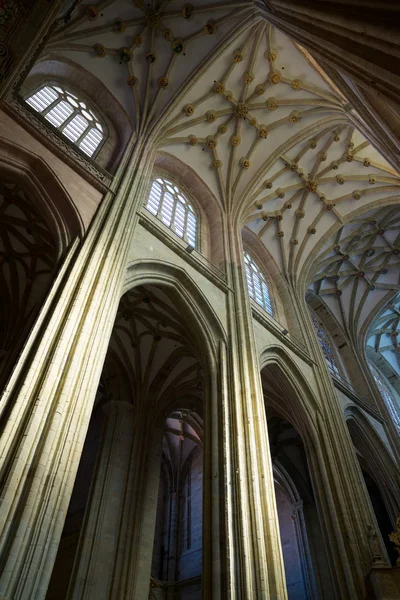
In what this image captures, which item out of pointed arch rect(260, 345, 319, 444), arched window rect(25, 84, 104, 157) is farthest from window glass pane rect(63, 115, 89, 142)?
pointed arch rect(260, 345, 319, 444)

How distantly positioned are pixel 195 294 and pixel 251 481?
14.1 feet

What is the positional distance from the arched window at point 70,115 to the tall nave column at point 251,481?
19.3 feet

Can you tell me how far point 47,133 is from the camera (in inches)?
328

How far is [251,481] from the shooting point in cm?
639

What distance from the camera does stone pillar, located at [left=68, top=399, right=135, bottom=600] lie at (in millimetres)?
8508

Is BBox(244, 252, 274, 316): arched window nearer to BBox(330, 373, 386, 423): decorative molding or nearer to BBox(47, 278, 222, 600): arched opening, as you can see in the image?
BBox(47, 278, 222, 600): arched opening

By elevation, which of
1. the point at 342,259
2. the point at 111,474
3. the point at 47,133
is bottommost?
the point at 111,474

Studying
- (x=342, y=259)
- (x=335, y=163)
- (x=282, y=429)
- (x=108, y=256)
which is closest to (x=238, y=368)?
(x=108, y=256)

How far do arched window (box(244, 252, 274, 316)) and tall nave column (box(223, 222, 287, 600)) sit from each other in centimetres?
377

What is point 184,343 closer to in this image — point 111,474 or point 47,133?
point 111,474

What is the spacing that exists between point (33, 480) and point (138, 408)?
8.24 m

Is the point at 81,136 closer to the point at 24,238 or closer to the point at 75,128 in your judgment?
the point at 75,128

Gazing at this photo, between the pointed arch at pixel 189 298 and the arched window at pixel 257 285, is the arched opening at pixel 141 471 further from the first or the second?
the arched window at pixel 257 285

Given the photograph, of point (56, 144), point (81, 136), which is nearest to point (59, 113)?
point (81, 136)
